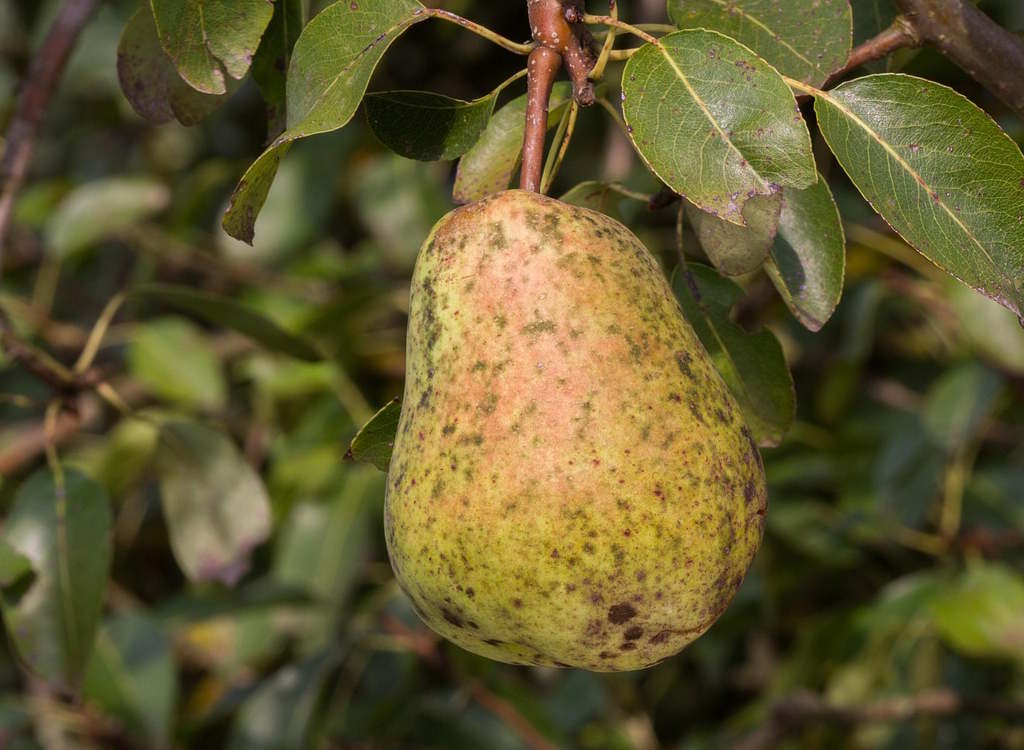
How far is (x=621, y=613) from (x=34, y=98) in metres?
1.02

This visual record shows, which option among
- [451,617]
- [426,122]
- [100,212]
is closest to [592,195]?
[426,122]

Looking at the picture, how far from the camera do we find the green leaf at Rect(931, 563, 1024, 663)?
1.75 m

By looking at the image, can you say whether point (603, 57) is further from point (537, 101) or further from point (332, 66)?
point (332, 66)

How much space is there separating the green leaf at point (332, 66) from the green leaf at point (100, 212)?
136 cm

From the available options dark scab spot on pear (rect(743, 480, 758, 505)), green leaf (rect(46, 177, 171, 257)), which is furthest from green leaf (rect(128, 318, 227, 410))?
dark scab spot on pear (rect(743, 480, 758, 505))

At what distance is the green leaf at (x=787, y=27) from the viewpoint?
0.87 m

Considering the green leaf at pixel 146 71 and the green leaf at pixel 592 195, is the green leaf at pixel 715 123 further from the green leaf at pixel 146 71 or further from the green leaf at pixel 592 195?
the green leaf at pixel 146 71

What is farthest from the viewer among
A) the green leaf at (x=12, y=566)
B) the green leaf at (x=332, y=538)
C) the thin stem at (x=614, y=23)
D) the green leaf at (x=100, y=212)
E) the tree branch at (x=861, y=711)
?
the green leaf at (x=100, y=212)

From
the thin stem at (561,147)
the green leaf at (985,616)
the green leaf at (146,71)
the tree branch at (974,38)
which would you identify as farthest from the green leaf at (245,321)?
the green leaf at (985,616)

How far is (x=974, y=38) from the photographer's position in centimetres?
88

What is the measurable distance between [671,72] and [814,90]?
12 cm

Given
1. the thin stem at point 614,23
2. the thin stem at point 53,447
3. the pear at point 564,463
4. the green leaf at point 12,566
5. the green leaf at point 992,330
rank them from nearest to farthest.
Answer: the pear at point 564,463
the thin stem at point 614,23
the green leaf at point 12,566
the thin stem at point 53,447
the green leaf at point 992,330

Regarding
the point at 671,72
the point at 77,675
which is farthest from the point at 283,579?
the point at 671,72

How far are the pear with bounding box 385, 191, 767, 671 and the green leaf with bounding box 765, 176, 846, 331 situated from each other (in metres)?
0.12
